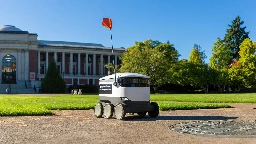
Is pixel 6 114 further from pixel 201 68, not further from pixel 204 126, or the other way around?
pixel 201 68

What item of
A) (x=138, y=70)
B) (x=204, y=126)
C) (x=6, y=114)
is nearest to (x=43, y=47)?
(x=138, y=70)

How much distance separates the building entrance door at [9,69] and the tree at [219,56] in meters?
44.2

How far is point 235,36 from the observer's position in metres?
80.6

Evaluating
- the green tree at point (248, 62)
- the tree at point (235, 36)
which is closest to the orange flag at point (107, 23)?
the green tree at point (248, 62)

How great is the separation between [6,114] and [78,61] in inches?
2950

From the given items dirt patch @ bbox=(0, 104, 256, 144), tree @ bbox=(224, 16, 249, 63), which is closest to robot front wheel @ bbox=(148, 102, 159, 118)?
dirt patch @ bbox=(0, 104, 256, 144)

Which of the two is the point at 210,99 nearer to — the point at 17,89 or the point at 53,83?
the point at 53,83

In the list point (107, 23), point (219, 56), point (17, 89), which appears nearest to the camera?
point (107, 23)

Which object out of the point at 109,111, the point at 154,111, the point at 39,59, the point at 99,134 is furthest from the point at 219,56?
the point at 99,134

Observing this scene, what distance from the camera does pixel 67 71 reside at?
89562mm

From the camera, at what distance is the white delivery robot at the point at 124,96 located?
13.3m

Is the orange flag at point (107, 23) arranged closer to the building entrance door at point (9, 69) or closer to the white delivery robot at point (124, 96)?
the white delivery robot at point (124, 96)

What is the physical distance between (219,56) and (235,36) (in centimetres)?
1460

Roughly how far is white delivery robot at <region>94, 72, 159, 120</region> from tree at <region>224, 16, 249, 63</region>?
69828 mm
